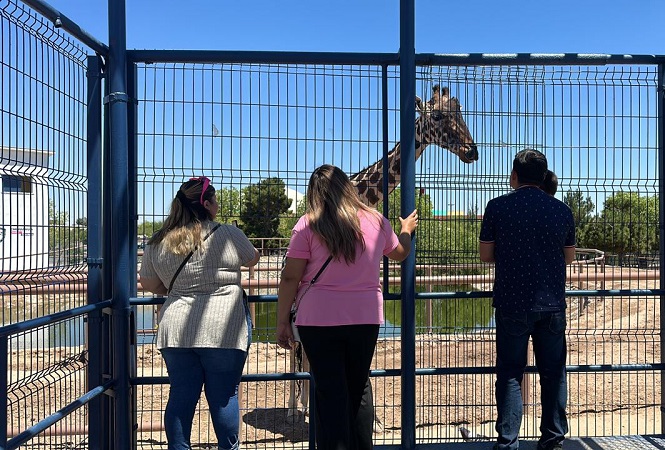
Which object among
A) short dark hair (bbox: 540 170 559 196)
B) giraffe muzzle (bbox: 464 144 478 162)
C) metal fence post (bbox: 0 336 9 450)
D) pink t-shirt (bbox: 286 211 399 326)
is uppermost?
giraffe muzzle (bbox: 464 144 478 162)

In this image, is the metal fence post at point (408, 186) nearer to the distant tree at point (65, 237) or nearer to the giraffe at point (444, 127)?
the giraffe at point (444, 127)

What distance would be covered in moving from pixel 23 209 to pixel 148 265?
0.69m

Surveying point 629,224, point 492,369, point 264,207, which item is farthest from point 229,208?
point 629,224

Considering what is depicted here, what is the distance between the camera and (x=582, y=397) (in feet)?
26.2

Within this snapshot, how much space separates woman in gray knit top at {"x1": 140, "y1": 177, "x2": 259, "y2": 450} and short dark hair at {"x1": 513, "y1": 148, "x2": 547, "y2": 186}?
169 cm

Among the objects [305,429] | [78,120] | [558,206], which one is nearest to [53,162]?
[78,120]

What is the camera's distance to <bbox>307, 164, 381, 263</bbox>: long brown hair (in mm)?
2984

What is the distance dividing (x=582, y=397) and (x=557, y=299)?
5.32m

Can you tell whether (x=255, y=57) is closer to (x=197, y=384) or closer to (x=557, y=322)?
(x=197, y=384)

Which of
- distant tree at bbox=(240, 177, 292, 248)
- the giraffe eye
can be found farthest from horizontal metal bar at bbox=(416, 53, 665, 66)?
distant tree at bbox=(240, 177, 292, 248)

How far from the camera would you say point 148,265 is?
329cm

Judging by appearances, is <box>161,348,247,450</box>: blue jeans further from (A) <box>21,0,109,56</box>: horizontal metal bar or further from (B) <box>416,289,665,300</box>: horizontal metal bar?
(A) <box>21,0,109,56</box>: horizontal metal bar

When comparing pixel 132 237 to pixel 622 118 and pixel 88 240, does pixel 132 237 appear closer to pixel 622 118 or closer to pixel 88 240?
pixel 88 240

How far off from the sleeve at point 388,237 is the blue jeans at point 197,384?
3.20 feet
